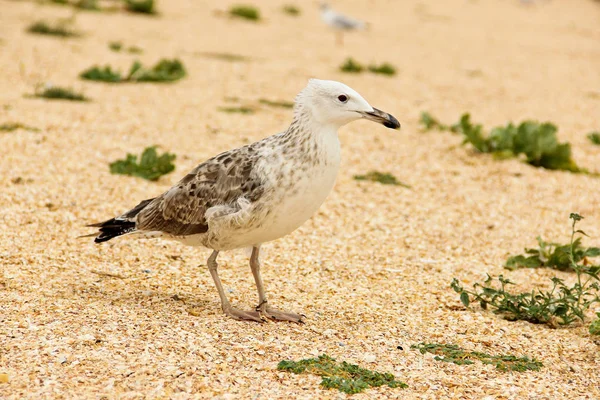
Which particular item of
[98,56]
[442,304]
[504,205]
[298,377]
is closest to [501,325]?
[442,304]

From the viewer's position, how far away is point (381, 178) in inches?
341

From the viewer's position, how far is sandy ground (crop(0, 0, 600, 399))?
453cm

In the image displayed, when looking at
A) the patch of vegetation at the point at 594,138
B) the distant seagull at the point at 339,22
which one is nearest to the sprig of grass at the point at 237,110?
the patch of vegetation at the point at 594,138

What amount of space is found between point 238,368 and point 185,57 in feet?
33.4

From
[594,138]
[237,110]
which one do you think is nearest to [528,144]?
[594,138]

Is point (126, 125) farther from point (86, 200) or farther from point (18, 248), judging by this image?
point (18, 248)

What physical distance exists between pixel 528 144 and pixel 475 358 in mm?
5278

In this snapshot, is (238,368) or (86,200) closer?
(238,368)

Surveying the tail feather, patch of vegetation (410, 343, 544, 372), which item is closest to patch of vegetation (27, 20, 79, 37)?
the tail feather

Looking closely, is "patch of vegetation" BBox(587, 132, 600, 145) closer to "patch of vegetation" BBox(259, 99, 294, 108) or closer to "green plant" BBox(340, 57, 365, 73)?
"patch of vegetation" BBox(259, 99, 294, 108)

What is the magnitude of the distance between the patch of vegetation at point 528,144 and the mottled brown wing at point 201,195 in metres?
5.15

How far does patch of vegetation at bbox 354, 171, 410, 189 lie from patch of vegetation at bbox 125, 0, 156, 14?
34.9ft

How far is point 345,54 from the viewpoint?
16.5 meters

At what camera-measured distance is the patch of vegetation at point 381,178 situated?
8.59 m
